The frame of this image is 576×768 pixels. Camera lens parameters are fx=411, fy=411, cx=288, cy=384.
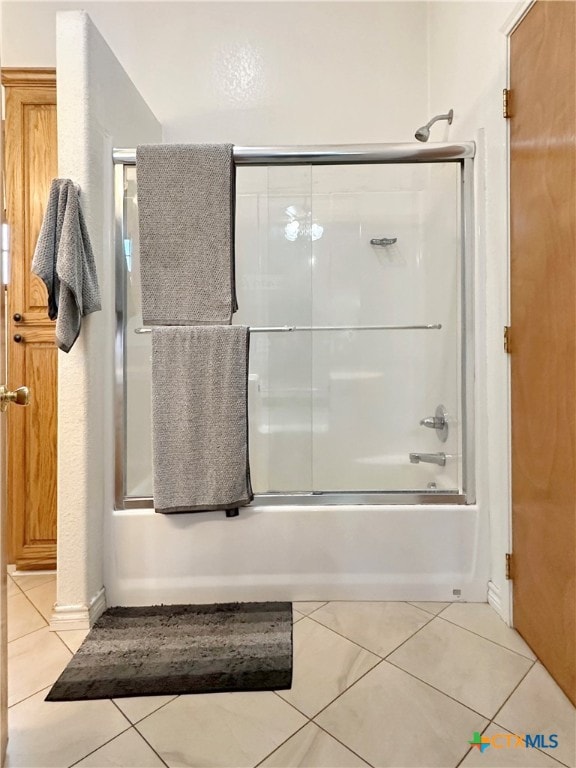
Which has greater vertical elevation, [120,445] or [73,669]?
[120,445]

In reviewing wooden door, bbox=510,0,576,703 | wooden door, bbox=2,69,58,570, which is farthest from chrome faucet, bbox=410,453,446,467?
wooden door, bbox=2,69,58,570

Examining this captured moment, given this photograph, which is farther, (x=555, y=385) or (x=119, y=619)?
(x=119, y=619)

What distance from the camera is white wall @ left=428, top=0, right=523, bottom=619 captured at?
146 cm

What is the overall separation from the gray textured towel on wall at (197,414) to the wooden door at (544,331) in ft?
3.16

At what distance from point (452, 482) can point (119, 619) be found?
4.49 ft

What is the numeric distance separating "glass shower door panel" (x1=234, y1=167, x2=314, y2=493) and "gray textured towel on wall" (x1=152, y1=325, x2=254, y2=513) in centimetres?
54

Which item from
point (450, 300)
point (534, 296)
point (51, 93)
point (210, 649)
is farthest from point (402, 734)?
point (51, 93)

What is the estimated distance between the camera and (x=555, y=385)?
46.4 inches

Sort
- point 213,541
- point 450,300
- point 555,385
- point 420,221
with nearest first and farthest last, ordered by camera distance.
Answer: point 555,385, point 213,541, point 450,300, point 420,221

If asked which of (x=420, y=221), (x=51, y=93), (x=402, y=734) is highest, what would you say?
(x=51, y=93)

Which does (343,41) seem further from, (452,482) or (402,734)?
(402,734)

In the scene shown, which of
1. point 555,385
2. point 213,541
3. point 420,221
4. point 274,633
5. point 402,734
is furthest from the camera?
point 420,221

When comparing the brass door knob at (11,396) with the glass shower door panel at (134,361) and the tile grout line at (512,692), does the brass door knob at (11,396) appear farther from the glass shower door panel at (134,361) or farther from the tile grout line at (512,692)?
the tile grout line at (512,692)

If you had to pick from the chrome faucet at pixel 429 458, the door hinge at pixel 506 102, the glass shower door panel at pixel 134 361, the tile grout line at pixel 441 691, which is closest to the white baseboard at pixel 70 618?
the glass shower door panel at pixel 134 361
